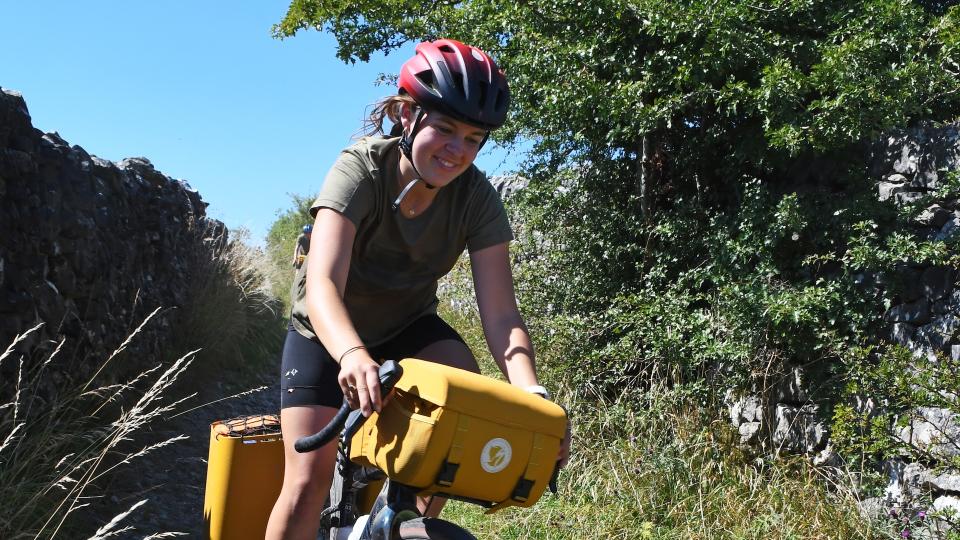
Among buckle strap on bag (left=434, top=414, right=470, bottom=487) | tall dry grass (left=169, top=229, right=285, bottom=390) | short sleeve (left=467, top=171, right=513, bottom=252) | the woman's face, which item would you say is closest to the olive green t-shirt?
short sleeve (left=467, top=171, right=513, bottom=252)

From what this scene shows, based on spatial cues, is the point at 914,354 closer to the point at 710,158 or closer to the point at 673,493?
the point at 673,493

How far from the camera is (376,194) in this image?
8.32 feet

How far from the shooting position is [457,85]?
2.43m

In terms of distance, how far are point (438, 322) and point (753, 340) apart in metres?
2.66

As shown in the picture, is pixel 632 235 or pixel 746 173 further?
pixel 632 235

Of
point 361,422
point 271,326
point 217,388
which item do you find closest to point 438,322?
point 361,422

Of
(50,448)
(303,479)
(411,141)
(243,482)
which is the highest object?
(411,141)

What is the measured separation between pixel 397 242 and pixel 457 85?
21.0 inches

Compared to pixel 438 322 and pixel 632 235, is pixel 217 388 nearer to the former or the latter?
pixel 632 235

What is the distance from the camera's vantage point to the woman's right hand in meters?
1.97

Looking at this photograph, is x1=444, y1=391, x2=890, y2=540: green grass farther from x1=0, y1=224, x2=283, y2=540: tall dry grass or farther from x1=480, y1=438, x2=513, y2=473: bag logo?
x1=480, y1=438, x2=513, y2=473: bag logo

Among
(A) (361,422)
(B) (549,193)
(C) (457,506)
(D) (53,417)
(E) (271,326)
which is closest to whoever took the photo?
(A) (361,422)

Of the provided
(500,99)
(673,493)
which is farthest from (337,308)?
(673,493)

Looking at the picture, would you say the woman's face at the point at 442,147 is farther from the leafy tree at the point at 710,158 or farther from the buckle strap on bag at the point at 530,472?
the leafy tree at the point at 710,158
